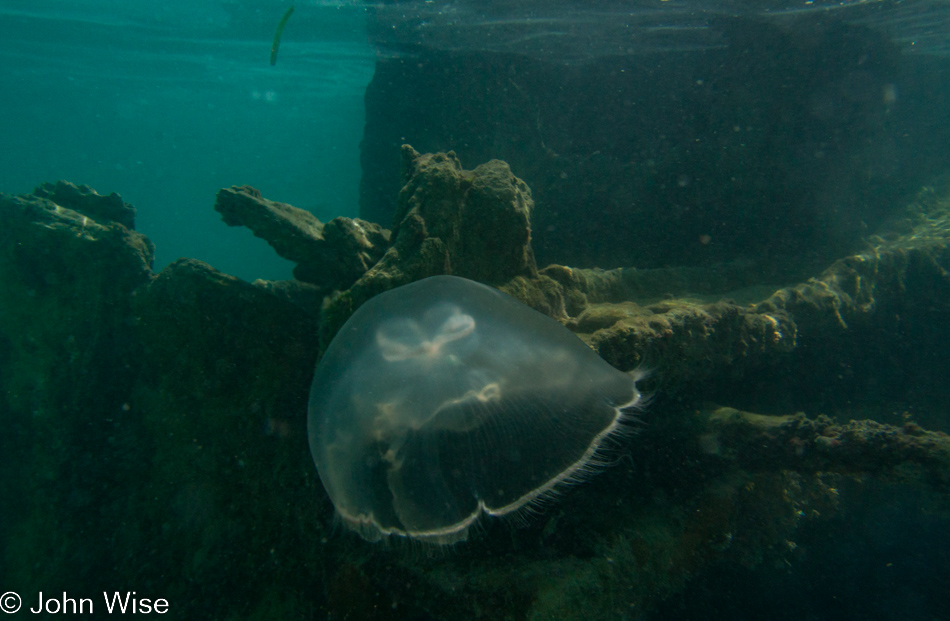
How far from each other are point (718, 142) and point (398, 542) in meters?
9.04

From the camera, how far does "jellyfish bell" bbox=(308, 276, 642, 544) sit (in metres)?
2.26

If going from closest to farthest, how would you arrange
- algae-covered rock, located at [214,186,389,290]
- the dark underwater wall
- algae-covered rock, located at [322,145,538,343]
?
algae-covered rock, located at [322,145,538,343], algae-covered rock, located at [214,186,389,290], the dark underwater wall

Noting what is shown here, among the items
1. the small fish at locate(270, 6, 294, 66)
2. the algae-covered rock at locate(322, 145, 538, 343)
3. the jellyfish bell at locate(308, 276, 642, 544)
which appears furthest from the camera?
the small fish at locate(270, 6, 294, 66)

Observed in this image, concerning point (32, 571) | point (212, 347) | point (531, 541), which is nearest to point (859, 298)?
point (531, 541)

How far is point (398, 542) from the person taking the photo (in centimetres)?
264

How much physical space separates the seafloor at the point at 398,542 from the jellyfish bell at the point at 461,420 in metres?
0.40

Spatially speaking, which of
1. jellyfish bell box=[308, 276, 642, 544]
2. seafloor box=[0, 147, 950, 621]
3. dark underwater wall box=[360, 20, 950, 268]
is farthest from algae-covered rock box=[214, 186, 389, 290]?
dark underwater wall box=[360, 20, 950, 268]

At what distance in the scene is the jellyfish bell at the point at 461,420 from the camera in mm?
2256

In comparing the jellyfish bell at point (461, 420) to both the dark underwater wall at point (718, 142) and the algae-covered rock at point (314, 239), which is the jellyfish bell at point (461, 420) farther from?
the dark underwater wall at point (718, 142)

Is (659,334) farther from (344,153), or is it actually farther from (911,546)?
(344,153)

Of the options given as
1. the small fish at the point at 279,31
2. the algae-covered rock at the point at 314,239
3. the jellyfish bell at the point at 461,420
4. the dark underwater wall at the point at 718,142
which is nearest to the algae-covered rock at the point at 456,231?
the algae-covered rock at the point at 314,239

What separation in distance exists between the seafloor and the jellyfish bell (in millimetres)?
399

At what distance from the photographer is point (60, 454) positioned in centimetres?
493

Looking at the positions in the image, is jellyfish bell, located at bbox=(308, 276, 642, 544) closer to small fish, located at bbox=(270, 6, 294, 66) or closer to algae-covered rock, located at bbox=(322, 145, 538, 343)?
algae-covered rock, located at bbox=(322, 145, 538, 343)
